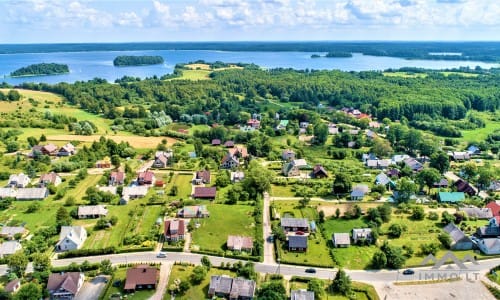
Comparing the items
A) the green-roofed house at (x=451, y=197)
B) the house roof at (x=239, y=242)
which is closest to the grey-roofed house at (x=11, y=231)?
the house roof at (x=239, y=242)

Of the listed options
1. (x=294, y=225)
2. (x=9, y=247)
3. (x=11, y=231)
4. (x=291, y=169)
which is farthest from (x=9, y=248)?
(x=291, y=169)

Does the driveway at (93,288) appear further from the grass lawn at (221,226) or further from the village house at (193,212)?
the village house at (193,212)

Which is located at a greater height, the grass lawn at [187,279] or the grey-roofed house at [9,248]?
the grey-roofed house at [9,248]

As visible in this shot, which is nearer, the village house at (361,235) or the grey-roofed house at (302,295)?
the grey-roofed house at (302,295)

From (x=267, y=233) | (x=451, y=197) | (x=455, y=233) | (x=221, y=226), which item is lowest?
(x=267, y=233)

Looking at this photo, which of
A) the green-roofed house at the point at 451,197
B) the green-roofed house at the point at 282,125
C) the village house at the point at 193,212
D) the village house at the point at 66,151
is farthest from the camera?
the green-roofed house at the point at 282,125

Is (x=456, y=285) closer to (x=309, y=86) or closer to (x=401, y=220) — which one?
(x=401, y=220)

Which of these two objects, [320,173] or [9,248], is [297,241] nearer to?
[320,173]
